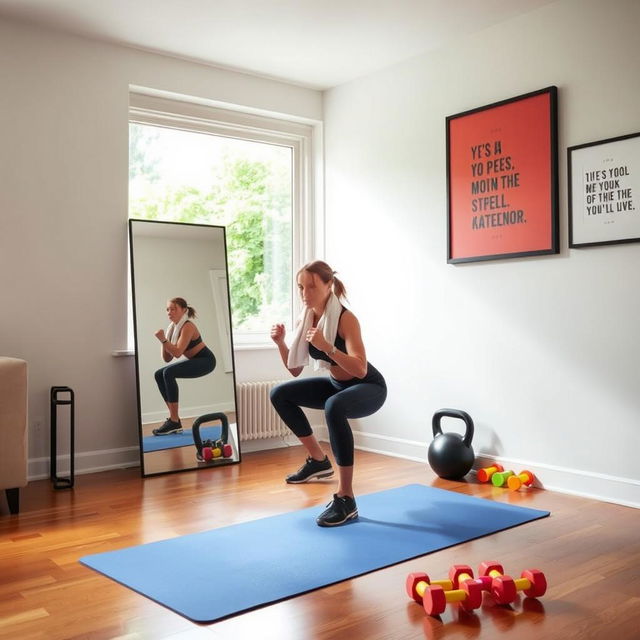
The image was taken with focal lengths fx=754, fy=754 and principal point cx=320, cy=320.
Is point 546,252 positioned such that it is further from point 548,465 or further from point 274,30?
point 274,30

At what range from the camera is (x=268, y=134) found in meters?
5.32

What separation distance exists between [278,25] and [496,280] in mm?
1872

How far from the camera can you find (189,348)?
462 centimetres

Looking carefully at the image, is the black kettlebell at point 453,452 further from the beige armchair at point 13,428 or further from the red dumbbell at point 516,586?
the beige armchair at point 13,428

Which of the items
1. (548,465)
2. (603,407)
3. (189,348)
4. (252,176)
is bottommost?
(548,465)

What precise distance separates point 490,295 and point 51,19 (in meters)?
2.85

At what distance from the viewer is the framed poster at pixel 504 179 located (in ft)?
12.9

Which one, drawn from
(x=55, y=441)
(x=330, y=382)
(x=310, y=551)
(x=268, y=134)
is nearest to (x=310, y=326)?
(x=330, y=382)

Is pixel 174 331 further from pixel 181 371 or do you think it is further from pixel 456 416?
pixel 456 416

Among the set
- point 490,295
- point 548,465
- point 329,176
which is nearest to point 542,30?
point 490,295

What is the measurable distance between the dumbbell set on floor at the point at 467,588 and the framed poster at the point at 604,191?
1.87m

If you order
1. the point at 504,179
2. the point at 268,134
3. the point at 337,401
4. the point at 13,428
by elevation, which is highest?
the point at 268,134

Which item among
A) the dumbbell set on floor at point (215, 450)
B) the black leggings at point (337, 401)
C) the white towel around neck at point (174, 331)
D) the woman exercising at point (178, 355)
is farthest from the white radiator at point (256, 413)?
the black leggings at point (337, 401)

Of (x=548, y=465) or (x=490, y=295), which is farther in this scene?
(x=490, y=295)
